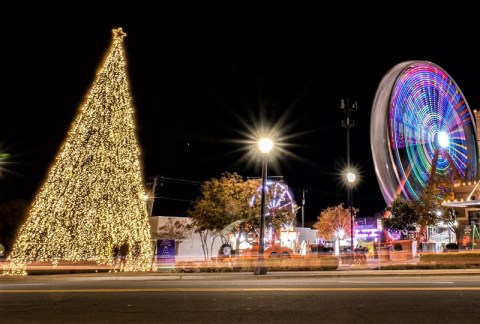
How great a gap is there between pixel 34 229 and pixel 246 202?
18.2 m

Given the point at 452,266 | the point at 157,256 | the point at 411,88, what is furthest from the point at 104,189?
the point at 411,88

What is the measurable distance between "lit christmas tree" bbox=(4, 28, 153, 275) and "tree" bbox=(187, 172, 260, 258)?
11.4 meters

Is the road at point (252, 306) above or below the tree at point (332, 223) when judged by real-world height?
below

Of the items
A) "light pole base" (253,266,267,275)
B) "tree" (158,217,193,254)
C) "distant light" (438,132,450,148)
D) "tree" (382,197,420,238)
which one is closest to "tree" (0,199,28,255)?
"tree" (158,217,193,254)

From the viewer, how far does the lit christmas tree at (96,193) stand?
2150 centimetres

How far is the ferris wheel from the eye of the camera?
3147cm

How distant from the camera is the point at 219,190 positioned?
35531 millimetres

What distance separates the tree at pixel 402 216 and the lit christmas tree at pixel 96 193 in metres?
22.9

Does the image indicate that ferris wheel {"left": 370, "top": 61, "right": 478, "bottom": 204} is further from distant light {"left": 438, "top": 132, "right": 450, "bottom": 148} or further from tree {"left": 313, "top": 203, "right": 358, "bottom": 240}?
tree {"left": 313, "top": 203, "right": 358, "bottom": 240}

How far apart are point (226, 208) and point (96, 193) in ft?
46.7

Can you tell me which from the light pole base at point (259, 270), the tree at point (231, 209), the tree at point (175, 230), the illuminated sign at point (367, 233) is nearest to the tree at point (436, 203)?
the tree at point (231, 209)

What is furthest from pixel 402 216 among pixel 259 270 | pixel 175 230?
pixel 259 270

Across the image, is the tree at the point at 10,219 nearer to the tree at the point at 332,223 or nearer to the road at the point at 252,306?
A: the tree at the point at 332,223

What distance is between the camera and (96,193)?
22.1m
